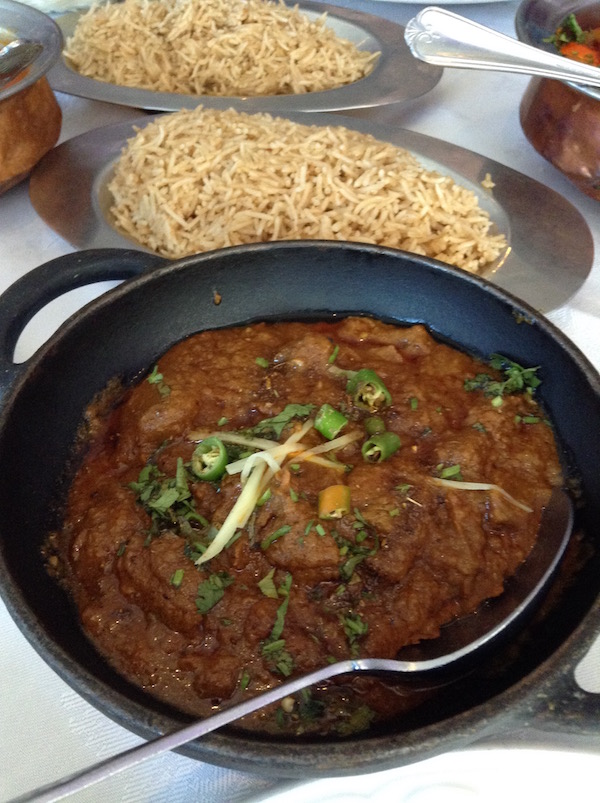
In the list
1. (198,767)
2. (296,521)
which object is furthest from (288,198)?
(198,767)

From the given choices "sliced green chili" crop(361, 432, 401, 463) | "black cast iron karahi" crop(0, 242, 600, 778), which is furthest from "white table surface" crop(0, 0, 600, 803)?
"sliced green chili" crop(361, 432, 401, 463)

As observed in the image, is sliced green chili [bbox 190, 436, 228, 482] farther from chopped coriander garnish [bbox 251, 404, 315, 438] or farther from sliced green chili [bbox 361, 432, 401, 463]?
sliced green chili [bbox 361, 432, 401, 463]

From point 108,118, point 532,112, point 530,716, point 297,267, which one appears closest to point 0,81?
point 108,118

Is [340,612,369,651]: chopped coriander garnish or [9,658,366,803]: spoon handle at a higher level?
[9,658,366,803]: spoon handle

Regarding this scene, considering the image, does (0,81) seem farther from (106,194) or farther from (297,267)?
(297,267)

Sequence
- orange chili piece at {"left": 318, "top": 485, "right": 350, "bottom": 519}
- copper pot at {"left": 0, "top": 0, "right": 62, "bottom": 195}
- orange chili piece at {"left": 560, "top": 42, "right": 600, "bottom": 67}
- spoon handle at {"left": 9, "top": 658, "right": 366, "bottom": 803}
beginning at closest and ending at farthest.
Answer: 1. spoon handle at {"left": 9, "top": 658, "right": 366, "bottom": 803}
2. orange chili piece at {"left": 318, "top": 485, "right": 350, "bottom": 519}
3. copper pot at {"left": 0, "top": 0, "right": 62, "bottom": 195}
4. orange chili piece at {"left": 560, "top": 42, "right": 600, "bottom": 67}

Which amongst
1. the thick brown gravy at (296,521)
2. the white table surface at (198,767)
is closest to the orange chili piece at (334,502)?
the thick brown gravy at (296,521)

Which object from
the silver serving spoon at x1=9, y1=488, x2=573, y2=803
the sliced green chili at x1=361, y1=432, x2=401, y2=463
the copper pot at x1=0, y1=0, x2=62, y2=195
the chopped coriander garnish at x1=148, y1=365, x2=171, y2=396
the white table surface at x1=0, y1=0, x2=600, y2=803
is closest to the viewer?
the silver serving spoon at x1=9, y1=488, x2=573, y2=803
